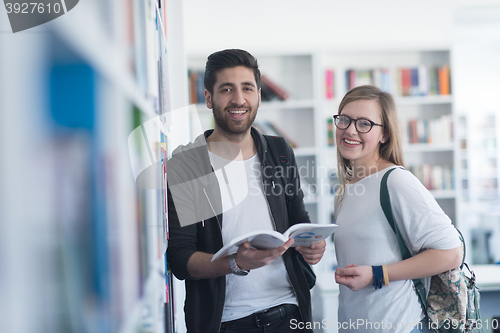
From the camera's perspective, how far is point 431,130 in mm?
3885

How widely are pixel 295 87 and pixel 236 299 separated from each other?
294 cm

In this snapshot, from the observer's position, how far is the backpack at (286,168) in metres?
1.48

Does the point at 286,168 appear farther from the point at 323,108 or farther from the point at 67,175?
the point at 323,108

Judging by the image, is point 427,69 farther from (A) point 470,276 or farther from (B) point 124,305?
(B) point 124,305

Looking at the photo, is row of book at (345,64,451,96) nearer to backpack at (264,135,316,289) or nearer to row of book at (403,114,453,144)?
row of book at (403,114,453,144)

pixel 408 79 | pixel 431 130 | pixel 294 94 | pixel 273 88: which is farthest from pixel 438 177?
pixel 273 88

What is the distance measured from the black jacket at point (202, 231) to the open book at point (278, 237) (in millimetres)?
197

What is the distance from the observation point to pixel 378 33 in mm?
4277

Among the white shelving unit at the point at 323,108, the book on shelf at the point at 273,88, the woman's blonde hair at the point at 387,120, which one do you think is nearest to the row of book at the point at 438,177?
the white shelving unit at the point at 323,108

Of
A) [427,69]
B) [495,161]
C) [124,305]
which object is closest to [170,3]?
[124,305]

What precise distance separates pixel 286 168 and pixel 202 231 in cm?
41

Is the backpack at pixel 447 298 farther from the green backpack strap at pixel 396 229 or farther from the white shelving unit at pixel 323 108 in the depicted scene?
the white shelving unit at pixel 323 108

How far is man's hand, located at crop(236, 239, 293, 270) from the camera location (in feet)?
3.47

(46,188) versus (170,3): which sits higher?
(170,3)
